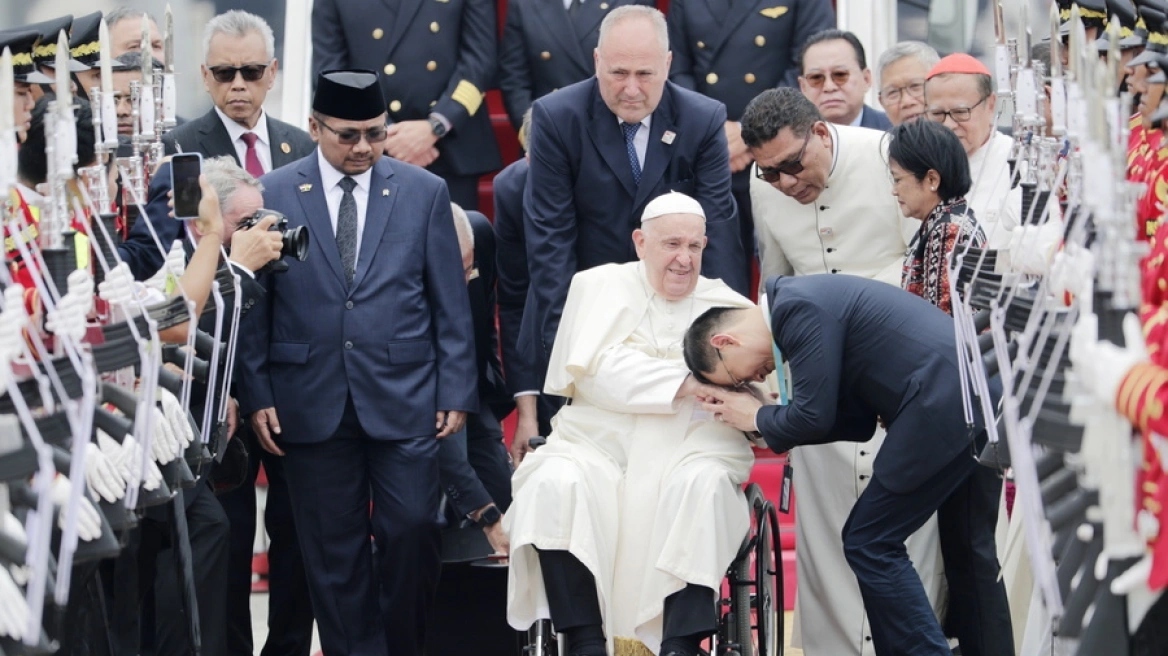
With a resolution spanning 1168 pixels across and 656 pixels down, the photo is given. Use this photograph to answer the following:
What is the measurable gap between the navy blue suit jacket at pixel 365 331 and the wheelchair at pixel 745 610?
78cm

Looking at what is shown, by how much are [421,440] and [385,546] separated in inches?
12.5

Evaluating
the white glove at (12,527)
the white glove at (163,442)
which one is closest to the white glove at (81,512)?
the white glove at (12,527)

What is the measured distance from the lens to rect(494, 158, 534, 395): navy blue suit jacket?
5.68 metres

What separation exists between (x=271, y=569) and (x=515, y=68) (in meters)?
2.07

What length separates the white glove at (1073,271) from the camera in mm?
3355

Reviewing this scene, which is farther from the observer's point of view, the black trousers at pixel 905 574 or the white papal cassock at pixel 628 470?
the white papal cassock at pixel 628 470

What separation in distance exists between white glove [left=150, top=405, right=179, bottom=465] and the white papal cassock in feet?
3.33

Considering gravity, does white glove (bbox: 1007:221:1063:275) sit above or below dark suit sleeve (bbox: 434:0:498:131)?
below

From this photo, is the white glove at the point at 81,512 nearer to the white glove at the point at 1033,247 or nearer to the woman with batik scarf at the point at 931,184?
the white glove at the point at 1033,247

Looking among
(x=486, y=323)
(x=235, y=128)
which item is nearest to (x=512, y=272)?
(x=486, y=323)

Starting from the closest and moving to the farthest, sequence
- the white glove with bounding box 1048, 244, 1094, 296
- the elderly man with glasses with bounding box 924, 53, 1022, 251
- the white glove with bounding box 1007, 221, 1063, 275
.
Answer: the white glove with bounding box 1048, 244, 1094, 296 → the white glove with bounding box 1007, 221, 1063, 275 → the elderly man with glasses with bounding box 924, 53, 1022, 251

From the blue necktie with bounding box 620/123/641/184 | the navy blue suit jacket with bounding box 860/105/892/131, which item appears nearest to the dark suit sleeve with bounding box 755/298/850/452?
the blue necktie with bounding box 620/123/641/184

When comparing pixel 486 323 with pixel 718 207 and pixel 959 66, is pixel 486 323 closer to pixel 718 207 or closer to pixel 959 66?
pixel 718 207

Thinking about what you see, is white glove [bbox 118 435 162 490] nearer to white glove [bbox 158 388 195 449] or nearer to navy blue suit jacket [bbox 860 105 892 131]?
white glove [bbox 158 388 195 449]
